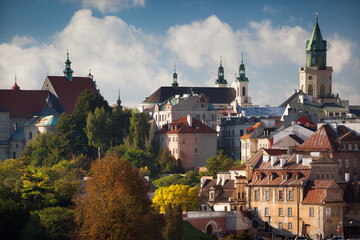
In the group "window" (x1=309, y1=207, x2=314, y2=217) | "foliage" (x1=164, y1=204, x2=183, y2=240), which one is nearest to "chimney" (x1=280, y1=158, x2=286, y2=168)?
"window" (x1=309, y1=207, x2=314, y2=217)

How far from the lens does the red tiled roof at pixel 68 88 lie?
193500 mm

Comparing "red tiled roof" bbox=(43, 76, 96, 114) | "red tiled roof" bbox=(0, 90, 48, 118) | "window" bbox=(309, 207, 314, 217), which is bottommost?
"window" bbox=(309, 207, 314, 217)

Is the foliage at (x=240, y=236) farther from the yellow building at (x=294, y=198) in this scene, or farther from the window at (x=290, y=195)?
the window at (x=290, y=195)

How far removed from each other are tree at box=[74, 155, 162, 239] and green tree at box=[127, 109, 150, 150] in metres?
59.5

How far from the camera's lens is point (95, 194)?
98.6 meters

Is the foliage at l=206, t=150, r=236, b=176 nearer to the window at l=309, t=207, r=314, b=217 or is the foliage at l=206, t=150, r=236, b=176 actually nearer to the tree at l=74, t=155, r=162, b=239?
the window at l=309, t=207, r=314, b=217

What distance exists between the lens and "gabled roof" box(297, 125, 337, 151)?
12654 centimetres

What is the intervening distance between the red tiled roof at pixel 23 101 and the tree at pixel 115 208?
3206 inches

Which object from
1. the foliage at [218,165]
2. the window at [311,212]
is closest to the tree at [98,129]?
the foliage at [218,165]

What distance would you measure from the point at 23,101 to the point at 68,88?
11493mm

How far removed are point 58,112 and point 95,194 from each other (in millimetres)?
92314

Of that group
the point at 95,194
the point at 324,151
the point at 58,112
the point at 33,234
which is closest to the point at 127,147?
the point at 58,112

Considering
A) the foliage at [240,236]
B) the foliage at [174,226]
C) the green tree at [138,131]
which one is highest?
the green tree at [138,131]

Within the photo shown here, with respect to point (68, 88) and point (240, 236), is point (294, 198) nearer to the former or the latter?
point (240, 236)
